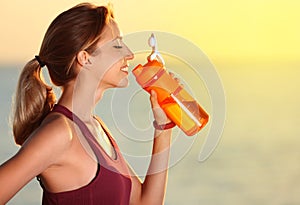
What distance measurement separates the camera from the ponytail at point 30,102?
2.05 metres

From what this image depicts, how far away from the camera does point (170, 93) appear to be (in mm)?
2127

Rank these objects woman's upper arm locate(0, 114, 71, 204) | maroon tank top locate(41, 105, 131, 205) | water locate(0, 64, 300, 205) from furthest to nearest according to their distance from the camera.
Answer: water locate(0, 64, 300, 205)
maroon tank top locate(41, 105, 131, 205)
woman's upper arm locate(0, 114, 71, 204)

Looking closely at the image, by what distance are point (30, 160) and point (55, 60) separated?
263mm

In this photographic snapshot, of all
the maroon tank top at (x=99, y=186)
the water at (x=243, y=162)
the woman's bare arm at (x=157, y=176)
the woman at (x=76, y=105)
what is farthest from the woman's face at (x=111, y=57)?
the water at (x=243, y=162)

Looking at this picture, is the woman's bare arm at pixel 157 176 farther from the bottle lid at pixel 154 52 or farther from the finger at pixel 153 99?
the bottle lid at pixel 154 52

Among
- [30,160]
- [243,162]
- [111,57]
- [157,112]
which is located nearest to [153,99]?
[157,112]

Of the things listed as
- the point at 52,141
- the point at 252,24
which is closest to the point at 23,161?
the point at 52,141

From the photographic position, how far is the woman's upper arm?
1.84 m

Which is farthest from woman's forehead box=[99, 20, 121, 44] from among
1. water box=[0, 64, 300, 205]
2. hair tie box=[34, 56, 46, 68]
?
water box=[0, 64, 300, 205]

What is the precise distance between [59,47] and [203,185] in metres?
3.97

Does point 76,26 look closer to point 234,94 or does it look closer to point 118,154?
point 118,154

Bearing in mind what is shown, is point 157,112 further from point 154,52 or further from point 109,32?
point 109,32

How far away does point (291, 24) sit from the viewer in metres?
13.7

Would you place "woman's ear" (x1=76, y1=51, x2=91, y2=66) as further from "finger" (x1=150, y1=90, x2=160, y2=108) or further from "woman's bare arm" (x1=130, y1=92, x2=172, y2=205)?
"woman's bare arm" (x1=130, y1=92, x2=172, y2=205)
